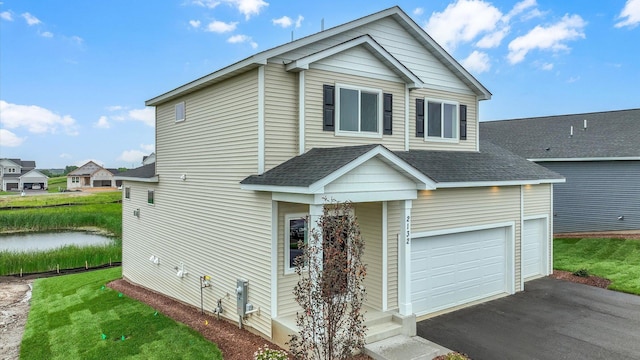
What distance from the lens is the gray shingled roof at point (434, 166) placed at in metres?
7.05

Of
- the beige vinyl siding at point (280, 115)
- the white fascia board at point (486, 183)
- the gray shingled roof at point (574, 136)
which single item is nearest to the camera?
the beige vinyl siding at point (280, 115)

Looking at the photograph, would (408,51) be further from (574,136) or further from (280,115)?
(574,136)

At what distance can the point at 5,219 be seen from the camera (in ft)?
102

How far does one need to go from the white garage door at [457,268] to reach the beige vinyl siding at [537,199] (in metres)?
1.57

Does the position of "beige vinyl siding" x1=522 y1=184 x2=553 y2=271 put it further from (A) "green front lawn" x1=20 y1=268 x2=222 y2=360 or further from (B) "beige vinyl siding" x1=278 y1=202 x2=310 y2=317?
(A) "green front lawn" x1=20 y1=268 x2=222 y2=360

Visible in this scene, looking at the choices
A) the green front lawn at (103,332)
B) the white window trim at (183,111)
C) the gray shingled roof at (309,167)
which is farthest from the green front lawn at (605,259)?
the white window trim at (183,111)

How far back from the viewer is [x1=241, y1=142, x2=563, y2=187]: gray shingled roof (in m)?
7.05

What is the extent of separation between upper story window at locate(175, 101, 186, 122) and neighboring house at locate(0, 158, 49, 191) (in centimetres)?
8373

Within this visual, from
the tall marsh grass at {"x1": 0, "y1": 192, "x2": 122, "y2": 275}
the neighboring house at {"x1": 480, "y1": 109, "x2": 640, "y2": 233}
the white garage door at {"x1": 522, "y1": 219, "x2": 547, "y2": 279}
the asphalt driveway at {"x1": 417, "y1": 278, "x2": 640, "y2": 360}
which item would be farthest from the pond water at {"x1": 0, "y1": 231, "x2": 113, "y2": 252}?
the neighboring house at {"x1": 480, "y1": 109, "x2": 640, "y2": 233}

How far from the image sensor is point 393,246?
8.59m

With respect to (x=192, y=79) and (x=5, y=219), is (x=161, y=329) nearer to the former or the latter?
(x=192, y=79)

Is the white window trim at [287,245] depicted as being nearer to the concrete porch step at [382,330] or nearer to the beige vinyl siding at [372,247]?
the beige vinyl siding at [372,247]

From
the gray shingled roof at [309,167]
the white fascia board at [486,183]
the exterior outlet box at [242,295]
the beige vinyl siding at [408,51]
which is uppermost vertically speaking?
the beige vinyl siding at [408,51]

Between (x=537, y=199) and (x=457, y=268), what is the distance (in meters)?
4.59
